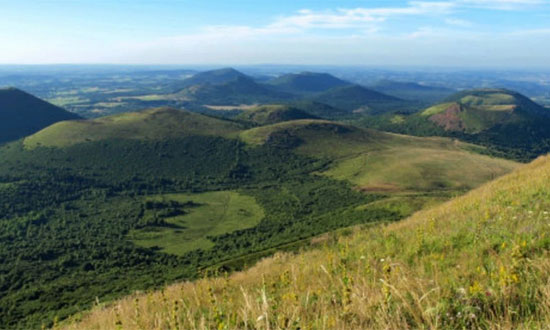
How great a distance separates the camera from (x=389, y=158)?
142 metres

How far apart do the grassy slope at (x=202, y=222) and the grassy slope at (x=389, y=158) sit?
40629 mm

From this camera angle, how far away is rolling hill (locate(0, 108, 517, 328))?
67062 millimetres

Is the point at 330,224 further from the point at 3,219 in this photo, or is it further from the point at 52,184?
the point at 52,184

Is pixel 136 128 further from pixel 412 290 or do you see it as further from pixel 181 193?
pixel 412 290

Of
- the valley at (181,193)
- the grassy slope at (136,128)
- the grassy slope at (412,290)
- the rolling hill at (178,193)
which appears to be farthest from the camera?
the grassy slope at (136,128)

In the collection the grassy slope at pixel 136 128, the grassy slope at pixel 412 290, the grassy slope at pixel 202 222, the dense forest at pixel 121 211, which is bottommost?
the grassy slope at pixel 202 222

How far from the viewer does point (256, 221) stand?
99.4 metres

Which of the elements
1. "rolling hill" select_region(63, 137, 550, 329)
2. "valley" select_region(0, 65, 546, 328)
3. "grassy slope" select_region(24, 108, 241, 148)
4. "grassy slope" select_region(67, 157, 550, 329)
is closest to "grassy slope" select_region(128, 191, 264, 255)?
"valley" select_region(0, 65, 546, 328)

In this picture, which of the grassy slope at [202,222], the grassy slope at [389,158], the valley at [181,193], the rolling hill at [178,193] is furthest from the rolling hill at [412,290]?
the grassy slope at [389,158]

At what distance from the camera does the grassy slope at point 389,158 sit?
389 feet

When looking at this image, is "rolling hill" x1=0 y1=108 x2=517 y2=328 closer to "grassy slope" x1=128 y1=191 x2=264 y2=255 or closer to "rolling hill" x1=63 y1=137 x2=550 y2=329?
"grassy slope" x1=128 y1=191 x2=264 y2=255

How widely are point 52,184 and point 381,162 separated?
382ft

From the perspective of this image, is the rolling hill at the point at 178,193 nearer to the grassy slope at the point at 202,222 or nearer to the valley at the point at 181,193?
the valley at the point at 181,193

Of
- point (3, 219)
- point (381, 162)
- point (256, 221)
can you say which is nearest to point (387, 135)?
point (381, 162)
